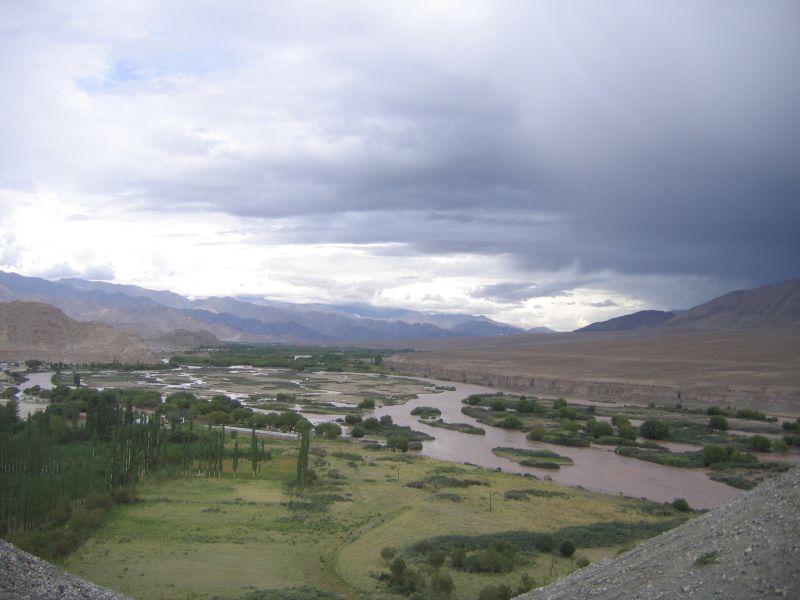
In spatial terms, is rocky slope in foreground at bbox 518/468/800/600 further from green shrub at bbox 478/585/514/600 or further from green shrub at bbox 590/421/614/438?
green shrub at bbox 590/421/614/438

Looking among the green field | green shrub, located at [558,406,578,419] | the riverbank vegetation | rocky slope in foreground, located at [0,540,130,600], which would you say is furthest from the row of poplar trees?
green shrub, located at [558,406,578,419]

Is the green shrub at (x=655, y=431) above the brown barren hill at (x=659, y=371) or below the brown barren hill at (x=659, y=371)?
below

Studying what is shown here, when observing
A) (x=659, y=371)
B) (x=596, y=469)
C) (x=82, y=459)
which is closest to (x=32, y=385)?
(x=82, y=459)

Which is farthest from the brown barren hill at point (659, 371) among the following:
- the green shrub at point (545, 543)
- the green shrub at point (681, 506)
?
the green shrub at point (545, 543)

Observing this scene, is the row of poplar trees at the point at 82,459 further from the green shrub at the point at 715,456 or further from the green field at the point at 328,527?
the green shrub at the point at 715,456

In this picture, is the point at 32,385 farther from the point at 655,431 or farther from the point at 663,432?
the point at 663,432

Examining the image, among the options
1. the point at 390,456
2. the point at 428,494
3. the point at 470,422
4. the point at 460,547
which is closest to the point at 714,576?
the point at 460,547
